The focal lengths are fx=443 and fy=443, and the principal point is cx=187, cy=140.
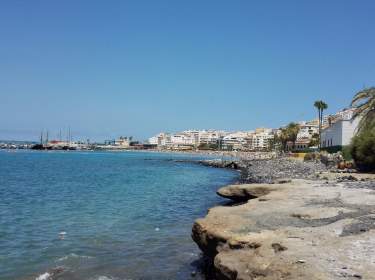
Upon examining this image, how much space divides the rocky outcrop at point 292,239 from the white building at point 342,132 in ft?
153

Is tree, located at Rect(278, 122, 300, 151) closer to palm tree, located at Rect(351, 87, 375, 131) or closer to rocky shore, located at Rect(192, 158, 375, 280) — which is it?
palm tree, located at Rect(351, 87, 375, 131)

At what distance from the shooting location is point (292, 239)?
8.55 m

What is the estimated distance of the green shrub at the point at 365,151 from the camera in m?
33.9

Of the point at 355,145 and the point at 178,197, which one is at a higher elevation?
the point at 355,145

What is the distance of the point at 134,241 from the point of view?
52.1ft

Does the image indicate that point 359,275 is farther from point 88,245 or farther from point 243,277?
point 88,245

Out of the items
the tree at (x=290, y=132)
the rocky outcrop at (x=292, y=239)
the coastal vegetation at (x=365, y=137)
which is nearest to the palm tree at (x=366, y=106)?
the coastal vegetation at (x=365, y=137)

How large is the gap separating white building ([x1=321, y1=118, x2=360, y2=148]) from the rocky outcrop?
1842 inches

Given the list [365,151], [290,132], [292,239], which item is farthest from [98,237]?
[290,132]

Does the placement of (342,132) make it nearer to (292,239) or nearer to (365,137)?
(365,137)

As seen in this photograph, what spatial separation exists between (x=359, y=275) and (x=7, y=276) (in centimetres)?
921

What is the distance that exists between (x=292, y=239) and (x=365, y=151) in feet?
94.6

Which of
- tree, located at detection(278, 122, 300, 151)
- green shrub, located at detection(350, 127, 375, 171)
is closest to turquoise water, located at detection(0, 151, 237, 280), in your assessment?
green shrub, located at detection(350, 127, 375, 171)

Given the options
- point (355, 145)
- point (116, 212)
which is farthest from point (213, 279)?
point (355, 145)
